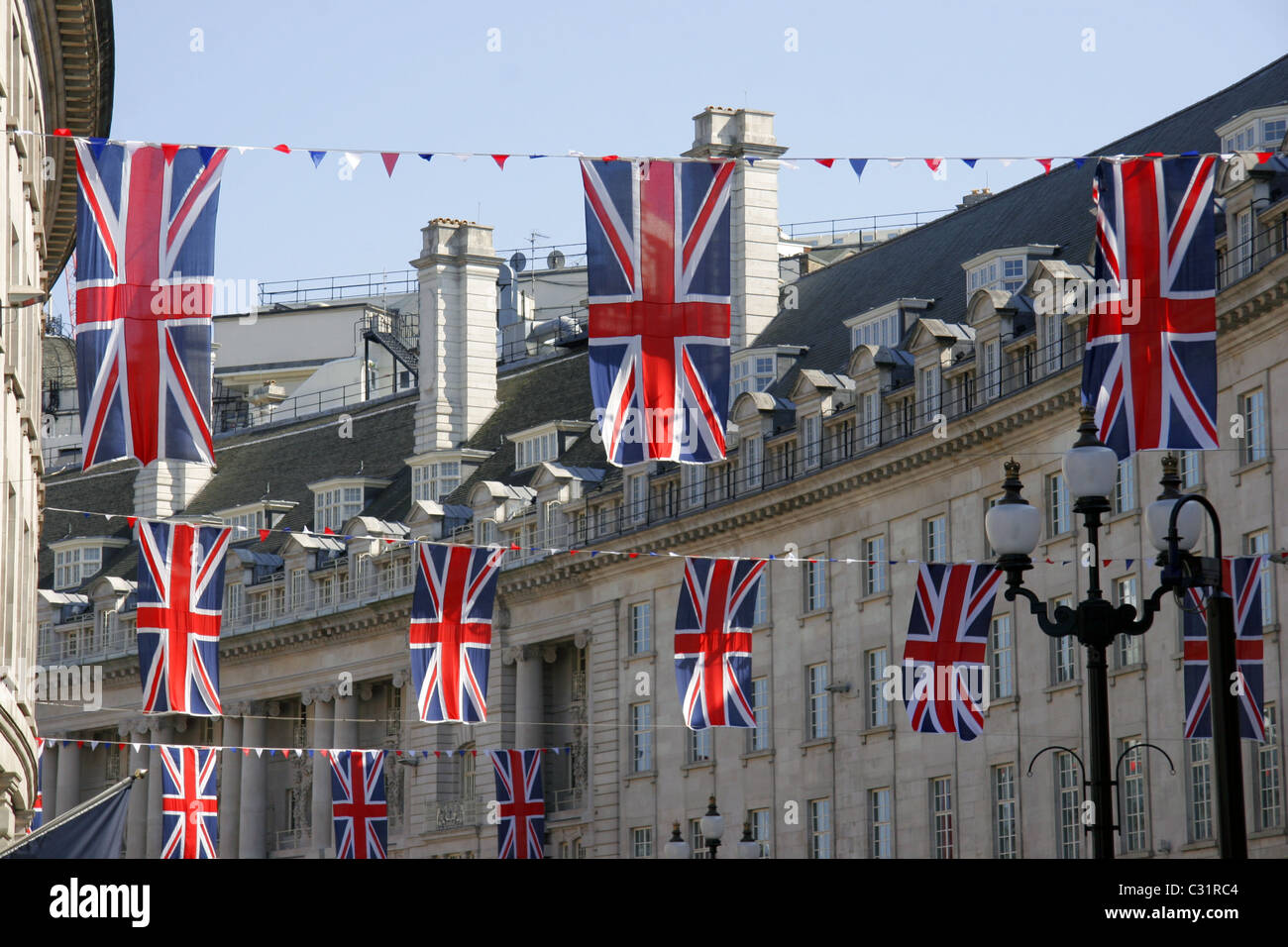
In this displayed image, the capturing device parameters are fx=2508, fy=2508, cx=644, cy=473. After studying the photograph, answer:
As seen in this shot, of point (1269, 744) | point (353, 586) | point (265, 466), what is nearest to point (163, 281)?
point (1269, 744)

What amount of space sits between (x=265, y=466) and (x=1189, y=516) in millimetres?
72367

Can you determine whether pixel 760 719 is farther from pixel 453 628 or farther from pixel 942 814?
pixel 453 628

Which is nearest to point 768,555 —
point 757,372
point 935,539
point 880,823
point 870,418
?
point 870,418

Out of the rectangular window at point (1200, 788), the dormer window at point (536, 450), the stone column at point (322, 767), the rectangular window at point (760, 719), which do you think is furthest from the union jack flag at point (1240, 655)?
the stone column at point (322, 767)

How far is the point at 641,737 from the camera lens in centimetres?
6750

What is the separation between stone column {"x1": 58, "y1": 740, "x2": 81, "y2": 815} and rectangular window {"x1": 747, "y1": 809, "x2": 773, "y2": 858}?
39.9m

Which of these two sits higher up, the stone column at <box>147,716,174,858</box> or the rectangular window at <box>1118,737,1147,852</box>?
the stone column at <box>147,716,174,858</box>

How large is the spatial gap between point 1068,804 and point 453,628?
1314 cm

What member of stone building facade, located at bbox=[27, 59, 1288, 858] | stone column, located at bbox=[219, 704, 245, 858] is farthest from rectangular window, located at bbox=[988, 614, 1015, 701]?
stone column, located at bbox=[219, 704, 245, 858]

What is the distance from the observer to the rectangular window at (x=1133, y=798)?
4944 centimetres

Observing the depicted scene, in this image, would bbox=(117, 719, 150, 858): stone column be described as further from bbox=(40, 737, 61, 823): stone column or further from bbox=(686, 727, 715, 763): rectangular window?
bbox=(686, 727, 715, 763): rectangular window

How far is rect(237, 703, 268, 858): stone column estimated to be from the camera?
3329 inches

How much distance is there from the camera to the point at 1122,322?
27.2 m

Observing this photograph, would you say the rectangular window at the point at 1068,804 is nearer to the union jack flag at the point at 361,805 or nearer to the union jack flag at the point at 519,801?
the union jack flag at the point at 519,801
